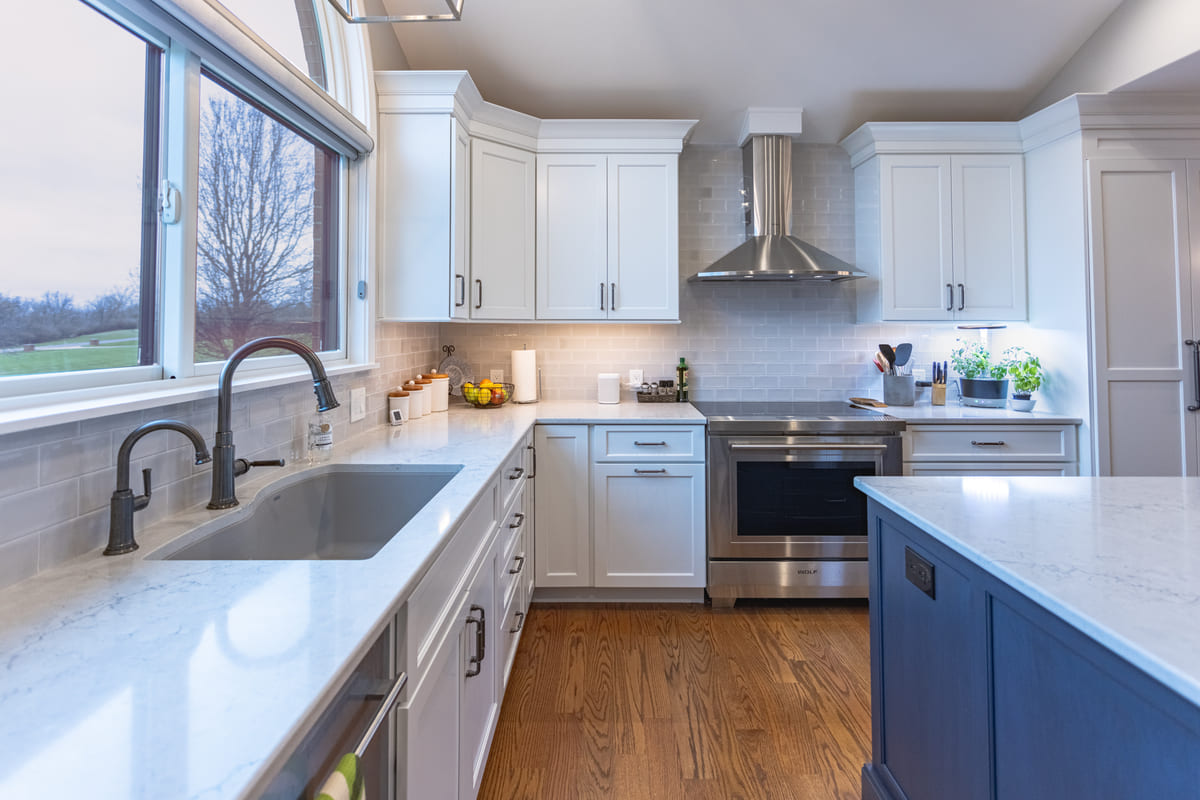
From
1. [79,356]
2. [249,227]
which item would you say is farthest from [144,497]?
[249,227]

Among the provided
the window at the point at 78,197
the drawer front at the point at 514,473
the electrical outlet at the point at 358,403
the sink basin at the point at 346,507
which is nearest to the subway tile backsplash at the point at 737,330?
the drawer front at the point at 514,473

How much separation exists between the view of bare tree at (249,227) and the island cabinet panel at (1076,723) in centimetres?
195

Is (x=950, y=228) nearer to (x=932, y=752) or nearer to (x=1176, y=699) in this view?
(x=932, y=752)

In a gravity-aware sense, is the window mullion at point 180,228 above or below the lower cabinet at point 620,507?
above

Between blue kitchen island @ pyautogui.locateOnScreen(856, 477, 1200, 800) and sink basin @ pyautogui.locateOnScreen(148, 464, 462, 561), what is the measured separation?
1.24 meters

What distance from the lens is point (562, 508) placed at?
283cm

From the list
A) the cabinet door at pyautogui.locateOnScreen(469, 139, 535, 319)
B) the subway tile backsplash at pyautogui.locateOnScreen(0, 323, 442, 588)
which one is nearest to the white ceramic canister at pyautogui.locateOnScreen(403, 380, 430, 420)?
the cabinet door at pyautogui.locateOnScreen(469, 139, 535, 319)

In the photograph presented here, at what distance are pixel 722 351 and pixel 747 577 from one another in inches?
53.2

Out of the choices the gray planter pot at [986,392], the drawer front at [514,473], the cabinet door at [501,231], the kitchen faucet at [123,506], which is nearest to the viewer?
the kitchen faucet at [123,506]

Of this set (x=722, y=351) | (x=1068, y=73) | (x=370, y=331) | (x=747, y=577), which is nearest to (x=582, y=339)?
(x=722, y=351)

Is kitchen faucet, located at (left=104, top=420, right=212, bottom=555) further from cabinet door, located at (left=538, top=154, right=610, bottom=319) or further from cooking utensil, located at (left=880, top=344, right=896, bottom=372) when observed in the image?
cooking utensil, located at (left=880, top=344, right=896, bottom=372)

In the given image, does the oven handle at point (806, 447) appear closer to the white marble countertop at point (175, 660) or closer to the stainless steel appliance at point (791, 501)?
the stainless steel appliance at point (791, 501)

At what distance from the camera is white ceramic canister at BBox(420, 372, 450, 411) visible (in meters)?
2.94

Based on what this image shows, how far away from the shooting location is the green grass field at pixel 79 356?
41.6 inches
